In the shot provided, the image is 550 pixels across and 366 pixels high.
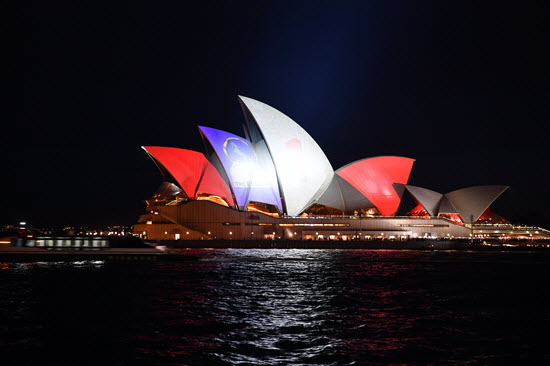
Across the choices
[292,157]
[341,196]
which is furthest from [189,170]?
[341,196]

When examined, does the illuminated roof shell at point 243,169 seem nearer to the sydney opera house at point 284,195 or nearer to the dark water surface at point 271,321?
the sydney opera house at point 284,195

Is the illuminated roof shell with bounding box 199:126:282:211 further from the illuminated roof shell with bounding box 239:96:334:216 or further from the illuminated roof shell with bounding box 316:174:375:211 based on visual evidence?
the illuminated roof shell with bounding box 316:174:375:211

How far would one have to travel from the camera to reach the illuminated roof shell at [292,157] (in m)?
63.8

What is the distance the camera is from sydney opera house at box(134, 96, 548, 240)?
218ft

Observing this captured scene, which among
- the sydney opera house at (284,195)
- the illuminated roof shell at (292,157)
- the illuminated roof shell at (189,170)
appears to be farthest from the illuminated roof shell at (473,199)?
the illuminated roof shell at (189,170)

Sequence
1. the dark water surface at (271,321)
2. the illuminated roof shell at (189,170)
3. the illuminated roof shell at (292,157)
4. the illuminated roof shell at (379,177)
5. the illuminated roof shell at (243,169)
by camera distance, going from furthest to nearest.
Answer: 1. the illuminated roof shell at (379,177)
2. the illuminated roof shell at (189,170)
3. the illuminated roof shell at (243,169)
4. the illuminated roof shell at (292,157)
5. the dark water surface at (271,321)

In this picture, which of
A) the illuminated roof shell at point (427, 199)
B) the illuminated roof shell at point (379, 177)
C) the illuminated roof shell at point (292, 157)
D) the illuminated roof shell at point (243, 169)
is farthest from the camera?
the illuminated roof shell at point (427, 199)

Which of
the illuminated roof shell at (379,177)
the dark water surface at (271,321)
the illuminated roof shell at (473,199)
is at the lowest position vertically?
the dark water surface at (271,321)

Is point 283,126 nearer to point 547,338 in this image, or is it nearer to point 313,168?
point 313,168

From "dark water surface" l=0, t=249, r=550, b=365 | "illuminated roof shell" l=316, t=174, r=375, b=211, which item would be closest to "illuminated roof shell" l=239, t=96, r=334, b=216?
"illuminated roof shell" l=316, t=174, r=375, b=211

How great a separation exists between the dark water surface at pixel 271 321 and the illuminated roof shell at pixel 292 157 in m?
39.7

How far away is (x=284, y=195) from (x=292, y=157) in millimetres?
5615

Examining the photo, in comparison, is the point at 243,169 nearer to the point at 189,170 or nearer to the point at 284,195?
the point at 284,195

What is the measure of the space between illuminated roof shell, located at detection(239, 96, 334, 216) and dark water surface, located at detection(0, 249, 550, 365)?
3974 cm
